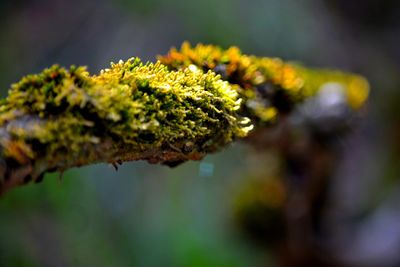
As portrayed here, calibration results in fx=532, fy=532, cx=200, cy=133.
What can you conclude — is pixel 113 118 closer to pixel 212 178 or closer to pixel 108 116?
pixel 108 116

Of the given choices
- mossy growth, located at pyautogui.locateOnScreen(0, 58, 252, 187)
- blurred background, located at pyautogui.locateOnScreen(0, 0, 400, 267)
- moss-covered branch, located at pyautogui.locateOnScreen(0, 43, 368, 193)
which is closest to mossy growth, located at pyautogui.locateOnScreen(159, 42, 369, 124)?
moss-covered branch, located at pyautogui.locateOnScreen(0, 43, 368, 193)

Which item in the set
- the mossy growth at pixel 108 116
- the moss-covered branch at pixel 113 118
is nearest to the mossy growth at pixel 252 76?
the moss-covered branch at pixel 113 118

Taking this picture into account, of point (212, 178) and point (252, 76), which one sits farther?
point (212, 178)

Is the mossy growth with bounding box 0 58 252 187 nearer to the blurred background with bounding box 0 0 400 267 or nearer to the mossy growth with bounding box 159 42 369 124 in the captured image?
the mossy growth with bounding box 159 42 369 124

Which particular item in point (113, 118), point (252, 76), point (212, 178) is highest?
point (212, 178)

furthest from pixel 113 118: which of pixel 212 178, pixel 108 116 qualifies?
pixel 212 178

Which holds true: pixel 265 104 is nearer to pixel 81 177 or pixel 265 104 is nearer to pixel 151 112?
pixel 151 112

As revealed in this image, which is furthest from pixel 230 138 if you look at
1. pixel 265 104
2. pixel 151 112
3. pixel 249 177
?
pixel 249 177

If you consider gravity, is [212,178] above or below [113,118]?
above
